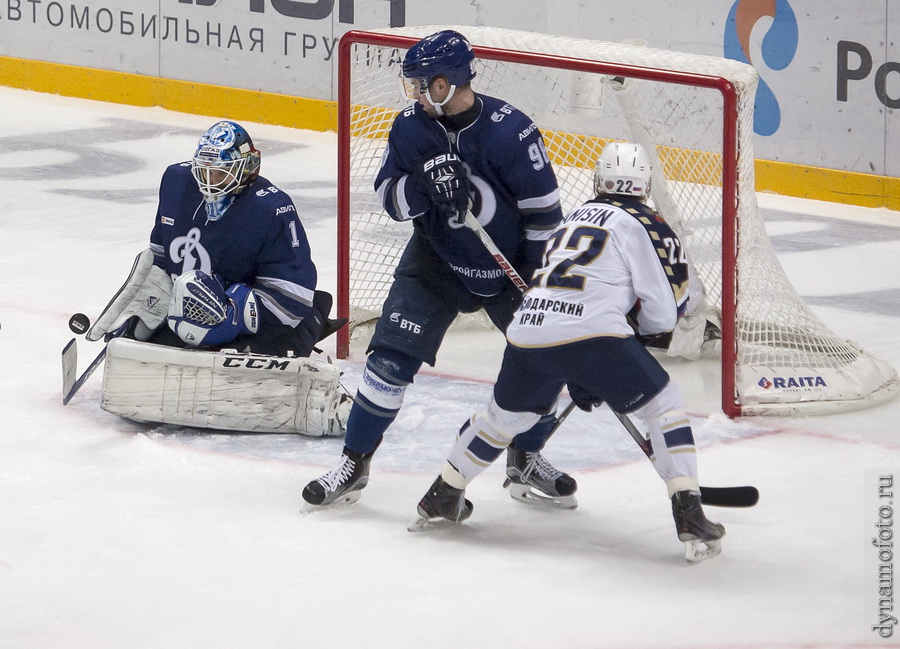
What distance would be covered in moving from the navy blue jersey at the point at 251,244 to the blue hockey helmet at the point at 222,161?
0.07 m

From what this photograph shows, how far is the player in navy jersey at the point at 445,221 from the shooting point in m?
3.49

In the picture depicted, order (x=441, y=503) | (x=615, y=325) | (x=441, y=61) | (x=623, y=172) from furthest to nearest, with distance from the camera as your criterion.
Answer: (x=441, y=61) → (x=441, y=503) → (x=623, y=172) → (x=615, y=325)

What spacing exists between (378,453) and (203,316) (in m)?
0.64

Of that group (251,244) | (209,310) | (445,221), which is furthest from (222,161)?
(445,221)

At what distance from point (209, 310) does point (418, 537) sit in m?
1.03

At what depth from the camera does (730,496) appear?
10.8ft

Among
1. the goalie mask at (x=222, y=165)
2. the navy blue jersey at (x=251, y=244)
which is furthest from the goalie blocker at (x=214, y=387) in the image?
the goalie mask at (x=222, y=165)

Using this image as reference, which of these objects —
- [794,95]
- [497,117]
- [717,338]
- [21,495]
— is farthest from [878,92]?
[21,495]

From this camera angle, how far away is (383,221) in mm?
5473

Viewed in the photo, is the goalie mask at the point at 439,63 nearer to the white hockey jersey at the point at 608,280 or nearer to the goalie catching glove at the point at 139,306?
the white hockey jersey at the point at 608,280

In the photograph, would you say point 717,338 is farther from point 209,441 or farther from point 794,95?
point 794,95

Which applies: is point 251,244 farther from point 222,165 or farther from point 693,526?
point 693,526

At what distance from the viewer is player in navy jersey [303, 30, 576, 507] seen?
3.49 metres

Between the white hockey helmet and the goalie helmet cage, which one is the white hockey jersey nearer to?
the white hockey helmet
